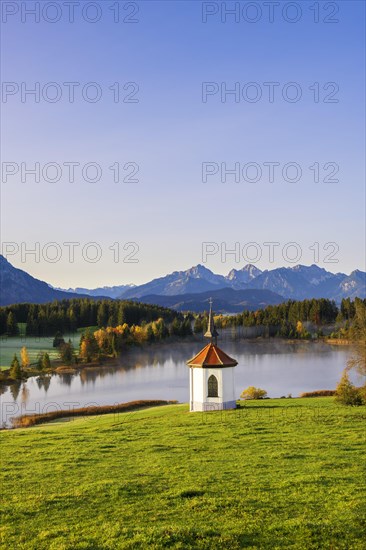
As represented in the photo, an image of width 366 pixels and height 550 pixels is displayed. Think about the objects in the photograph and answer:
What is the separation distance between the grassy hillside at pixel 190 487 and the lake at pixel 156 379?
2572 cm

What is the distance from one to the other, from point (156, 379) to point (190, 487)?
2492 inches

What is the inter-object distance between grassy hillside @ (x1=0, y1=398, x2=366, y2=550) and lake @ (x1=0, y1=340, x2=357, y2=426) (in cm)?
2572

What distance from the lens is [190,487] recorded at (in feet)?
54.3

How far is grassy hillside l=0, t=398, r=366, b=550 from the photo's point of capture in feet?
40.5

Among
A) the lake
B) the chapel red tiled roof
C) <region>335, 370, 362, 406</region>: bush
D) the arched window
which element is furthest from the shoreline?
the arched window

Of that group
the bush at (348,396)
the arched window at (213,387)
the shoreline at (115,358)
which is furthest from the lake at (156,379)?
the arched window at (213,387)

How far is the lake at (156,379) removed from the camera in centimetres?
6094

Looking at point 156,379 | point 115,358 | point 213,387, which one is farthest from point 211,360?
point 115,358

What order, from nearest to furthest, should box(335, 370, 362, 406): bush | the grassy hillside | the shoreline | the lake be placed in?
the grassy hillside, box(335, 370, 362, 406): bush, the lake, the shoreline

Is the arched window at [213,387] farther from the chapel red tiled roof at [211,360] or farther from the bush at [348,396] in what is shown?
the bush at [348,396]

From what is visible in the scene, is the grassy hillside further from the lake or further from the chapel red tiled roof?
the lake

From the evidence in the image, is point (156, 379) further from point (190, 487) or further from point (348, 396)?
point (190, 487)

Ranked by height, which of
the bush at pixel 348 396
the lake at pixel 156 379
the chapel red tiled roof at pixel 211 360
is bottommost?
the lake at pixel 156 379

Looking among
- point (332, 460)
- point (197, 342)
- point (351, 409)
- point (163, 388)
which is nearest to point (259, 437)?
point (332, 460)
